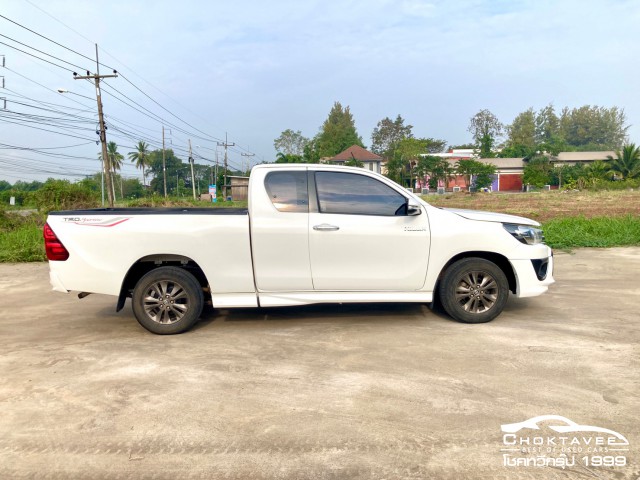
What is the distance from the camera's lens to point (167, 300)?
5.15m

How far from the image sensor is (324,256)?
5121 millimetres

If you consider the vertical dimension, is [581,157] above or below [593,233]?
above

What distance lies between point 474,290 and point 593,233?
8887 millimetres

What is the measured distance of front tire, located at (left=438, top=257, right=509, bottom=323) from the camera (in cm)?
527

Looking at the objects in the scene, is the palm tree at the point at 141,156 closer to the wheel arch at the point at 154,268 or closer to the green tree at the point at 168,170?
the green tree at the point at 168,170

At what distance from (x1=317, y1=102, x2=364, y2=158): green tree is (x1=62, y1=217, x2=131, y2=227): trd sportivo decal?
81.6 meters

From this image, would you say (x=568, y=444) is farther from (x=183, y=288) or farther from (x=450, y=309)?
(x=183, y=288)

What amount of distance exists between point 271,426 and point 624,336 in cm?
387

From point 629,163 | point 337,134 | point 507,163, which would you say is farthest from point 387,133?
point 629,163

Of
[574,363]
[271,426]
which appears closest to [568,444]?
[574,363]

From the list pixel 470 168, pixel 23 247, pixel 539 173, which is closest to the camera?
pixel 23 247

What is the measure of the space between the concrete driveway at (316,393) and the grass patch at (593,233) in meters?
5.98

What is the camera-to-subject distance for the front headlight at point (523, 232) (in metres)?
5.35

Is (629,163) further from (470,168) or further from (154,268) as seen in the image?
(154,268)
